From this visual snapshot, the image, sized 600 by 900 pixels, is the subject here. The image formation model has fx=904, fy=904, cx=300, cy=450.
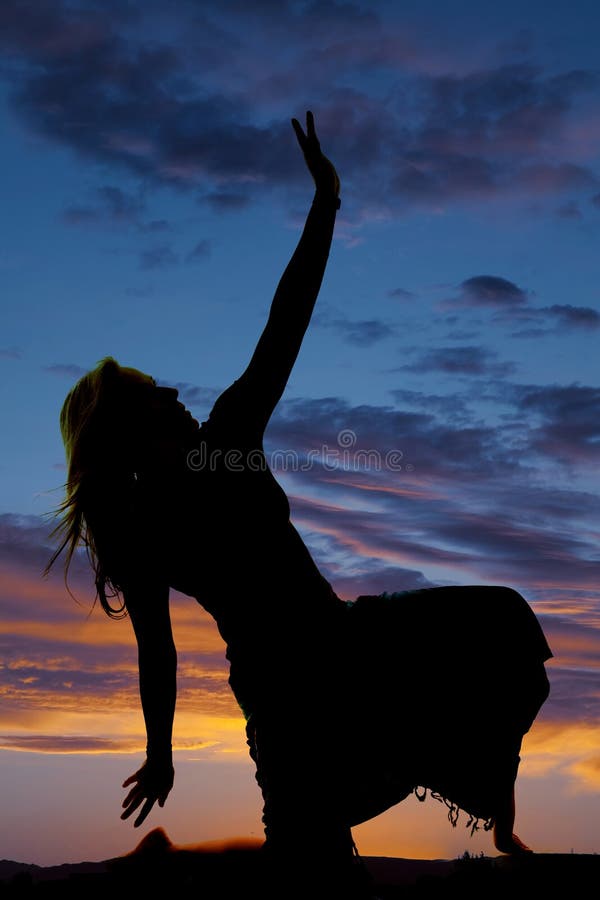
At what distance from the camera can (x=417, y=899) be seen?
4645mm

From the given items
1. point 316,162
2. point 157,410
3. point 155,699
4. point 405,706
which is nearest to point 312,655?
point 405,706

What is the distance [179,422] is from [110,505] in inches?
23.0

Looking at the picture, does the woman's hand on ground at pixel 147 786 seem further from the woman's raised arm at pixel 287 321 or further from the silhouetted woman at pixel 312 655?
the woman's raised arm at pixel 287 321

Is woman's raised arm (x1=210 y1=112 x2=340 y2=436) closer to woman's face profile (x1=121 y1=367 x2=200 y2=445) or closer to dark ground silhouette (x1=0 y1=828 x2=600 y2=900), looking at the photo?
woman's face profile (x1=121 y1=367 x2=200 y2=445)

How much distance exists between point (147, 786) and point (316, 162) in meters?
3.16

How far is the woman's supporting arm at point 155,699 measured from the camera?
451 centimetres

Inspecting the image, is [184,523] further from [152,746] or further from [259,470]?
[152,746]

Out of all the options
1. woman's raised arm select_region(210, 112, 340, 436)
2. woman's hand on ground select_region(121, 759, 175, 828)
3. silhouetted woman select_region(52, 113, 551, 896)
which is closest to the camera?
woman's raised arm select_region(210, 112, 340, 436)

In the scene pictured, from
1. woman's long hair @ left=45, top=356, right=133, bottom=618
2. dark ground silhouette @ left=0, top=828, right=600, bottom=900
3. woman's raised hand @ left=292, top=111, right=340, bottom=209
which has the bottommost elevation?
dark ground silhouette @ left=0, top=828, right=600, bottom=900

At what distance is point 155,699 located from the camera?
453 centimetres

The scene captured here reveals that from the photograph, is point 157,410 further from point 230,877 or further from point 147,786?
point 230,877

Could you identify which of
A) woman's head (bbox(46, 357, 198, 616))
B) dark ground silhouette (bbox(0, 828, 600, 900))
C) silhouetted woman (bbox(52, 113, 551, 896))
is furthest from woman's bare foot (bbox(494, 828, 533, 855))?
woman's head (bbox(46, 357, 198, 616))

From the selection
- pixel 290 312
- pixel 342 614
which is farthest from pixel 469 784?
pixel 290 312

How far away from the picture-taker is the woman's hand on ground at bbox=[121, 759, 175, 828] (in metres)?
4.50
